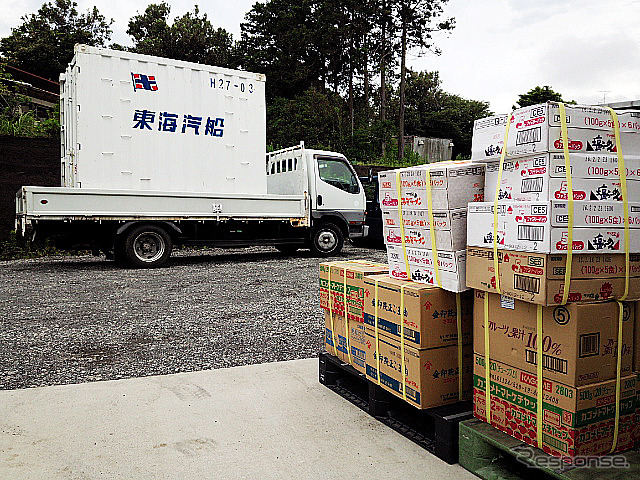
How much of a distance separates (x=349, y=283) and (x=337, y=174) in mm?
8817

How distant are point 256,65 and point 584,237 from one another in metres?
24.4

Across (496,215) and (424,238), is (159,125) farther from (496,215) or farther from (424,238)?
(496,215)

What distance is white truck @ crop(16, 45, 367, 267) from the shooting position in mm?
9625

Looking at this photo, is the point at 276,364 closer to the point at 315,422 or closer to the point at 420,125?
the point at 315,422

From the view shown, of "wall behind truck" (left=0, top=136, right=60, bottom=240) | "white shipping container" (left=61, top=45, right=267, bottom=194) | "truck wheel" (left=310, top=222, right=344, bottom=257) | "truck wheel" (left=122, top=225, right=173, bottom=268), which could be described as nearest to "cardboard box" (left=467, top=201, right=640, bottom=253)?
"truck wheel" (left=122, top=225, right=173, bottom=268)

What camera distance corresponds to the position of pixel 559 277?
2.28 m

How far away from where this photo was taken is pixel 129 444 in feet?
9.73

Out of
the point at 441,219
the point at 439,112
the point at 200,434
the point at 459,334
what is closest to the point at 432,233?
the point at 441,219

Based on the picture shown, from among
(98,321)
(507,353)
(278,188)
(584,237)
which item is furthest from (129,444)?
(278,188)

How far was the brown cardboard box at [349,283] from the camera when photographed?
344cm

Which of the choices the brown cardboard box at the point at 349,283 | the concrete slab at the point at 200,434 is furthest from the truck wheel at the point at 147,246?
the brown cardboard box at the point at 349,283

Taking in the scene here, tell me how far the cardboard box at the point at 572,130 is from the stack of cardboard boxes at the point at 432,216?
1.18 ft

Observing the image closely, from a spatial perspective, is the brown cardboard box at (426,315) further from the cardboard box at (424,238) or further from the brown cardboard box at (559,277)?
the brown cardboard box at (559,277)

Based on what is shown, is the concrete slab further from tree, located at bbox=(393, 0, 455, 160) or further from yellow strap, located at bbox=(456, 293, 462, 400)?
tree, located at bbox=(393, 0, 455, 160)
